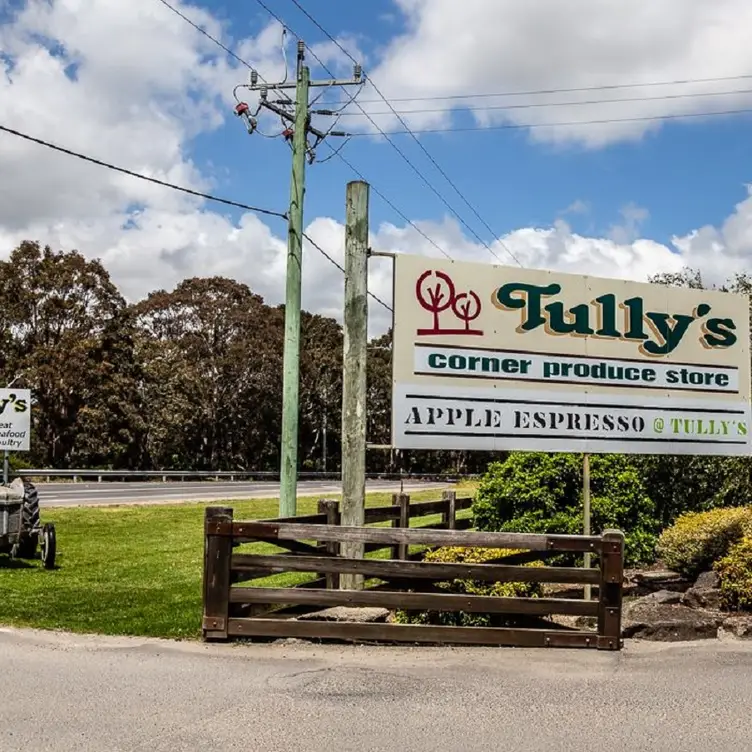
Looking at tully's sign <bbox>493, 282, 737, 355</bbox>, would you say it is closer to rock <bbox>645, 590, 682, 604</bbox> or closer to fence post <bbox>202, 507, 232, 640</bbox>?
rock <bbox>645, 590, 682, 604</bbox>

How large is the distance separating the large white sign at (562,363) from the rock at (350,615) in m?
1.75

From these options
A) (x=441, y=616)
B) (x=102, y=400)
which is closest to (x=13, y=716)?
(x=441, y=616)

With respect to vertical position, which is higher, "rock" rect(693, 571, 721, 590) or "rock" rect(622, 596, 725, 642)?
"rock" rect(693, 571, 721, 590)

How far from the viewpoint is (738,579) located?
888 cm

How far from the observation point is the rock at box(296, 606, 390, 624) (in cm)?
817

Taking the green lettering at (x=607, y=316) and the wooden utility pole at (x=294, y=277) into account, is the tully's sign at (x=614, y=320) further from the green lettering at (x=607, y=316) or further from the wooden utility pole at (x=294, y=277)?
the wooden utility pole at (x=294, y=277)

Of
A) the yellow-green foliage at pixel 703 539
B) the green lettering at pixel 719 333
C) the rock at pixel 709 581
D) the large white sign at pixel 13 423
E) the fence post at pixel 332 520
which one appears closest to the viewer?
the rock at pixel 709 581

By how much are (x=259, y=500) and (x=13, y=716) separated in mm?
25480

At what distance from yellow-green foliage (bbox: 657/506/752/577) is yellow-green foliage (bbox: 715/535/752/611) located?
1.28 meters

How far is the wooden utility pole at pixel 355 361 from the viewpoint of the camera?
30.5 feet

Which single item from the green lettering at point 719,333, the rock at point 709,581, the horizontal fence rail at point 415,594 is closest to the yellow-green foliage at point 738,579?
the rock at point 709,581

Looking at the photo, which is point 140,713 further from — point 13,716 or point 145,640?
point 145,640

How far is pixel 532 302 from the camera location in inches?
393

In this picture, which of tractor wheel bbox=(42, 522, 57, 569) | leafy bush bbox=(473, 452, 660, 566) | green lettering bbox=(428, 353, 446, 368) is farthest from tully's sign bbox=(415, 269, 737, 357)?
tractor wheel bbox=(42, 522, 57, 569)
